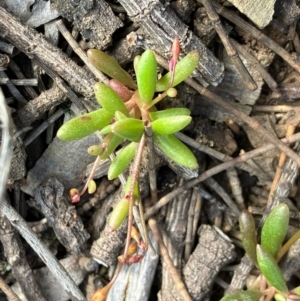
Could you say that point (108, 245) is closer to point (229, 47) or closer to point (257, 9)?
point (229, 47)

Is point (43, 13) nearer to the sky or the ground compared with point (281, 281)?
nearer to the sky

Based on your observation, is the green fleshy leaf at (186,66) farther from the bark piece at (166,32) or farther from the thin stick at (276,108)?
the thin stick at (276,108)

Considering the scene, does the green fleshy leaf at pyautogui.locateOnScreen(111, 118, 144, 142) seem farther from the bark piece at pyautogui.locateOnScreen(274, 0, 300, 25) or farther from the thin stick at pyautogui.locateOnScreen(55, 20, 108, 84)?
the bark piece at pyautogui.locateOnScreen(274, 0, 300, 25)

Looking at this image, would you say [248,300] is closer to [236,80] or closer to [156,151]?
[156,151]

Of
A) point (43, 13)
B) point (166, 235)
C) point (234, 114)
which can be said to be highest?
point (43, 13)

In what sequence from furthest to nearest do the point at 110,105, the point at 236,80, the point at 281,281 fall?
the point at 236,80 < the point at 281,281 < the point at 110,105

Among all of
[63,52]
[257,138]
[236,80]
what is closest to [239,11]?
[236,80]

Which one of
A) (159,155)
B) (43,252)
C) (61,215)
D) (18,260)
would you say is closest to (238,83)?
(159,155)

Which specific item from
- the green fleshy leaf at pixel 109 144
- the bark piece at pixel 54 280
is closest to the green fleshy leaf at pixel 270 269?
the green fleshy leaf at pixel 109 144
